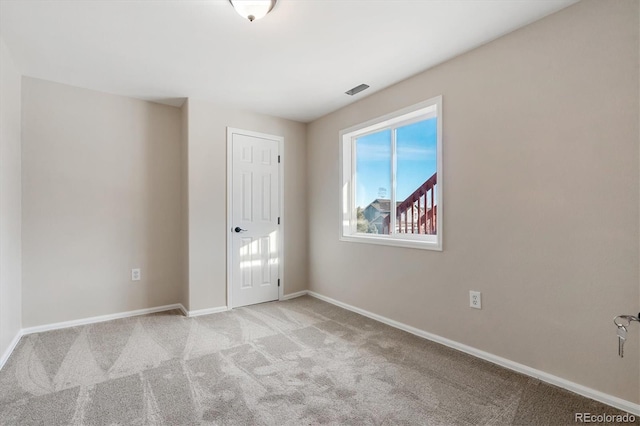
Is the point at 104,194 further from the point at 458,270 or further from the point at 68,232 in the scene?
the point at 458,270

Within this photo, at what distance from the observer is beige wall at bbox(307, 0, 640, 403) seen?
1719 mm

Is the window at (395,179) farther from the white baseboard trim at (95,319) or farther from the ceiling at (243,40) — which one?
the white baseboard trim at (95,319)

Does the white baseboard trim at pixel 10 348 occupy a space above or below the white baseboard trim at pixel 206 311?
above

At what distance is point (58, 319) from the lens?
2.99m

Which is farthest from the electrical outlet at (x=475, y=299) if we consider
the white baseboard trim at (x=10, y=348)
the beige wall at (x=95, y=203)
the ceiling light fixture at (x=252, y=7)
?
the white baseboard trim at (x=10, y=348)

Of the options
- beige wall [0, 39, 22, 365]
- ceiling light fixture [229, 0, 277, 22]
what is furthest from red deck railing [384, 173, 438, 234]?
beige wall [0, 39, 22, 365]

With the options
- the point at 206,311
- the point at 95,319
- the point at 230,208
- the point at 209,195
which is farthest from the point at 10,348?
the point at 230,208

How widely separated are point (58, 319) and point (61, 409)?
5.42ft

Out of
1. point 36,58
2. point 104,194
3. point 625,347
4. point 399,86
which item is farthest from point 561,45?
point 104,194

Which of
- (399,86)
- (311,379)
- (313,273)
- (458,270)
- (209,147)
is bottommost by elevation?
(311,379)

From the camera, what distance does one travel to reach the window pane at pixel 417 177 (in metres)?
2.89

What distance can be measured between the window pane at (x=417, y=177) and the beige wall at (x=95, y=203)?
2.58 m

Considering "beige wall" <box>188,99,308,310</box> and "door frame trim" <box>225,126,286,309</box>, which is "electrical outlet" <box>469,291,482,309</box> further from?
"beige wall" <box>188,99,308,310</box>

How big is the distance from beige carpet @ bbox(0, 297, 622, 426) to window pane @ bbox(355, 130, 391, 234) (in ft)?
3.90
